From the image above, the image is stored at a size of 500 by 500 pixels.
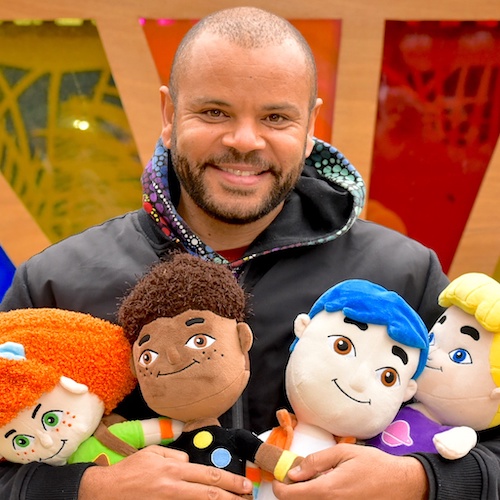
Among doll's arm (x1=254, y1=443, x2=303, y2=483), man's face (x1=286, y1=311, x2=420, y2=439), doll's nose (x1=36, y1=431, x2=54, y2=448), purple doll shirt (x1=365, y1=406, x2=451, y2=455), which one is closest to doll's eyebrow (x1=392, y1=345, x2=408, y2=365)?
man's face (x1=286, y1=311, x2=420, y2=439)

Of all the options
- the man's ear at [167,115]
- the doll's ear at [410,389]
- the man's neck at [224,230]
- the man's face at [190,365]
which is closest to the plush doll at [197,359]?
the man's face at [190,365]

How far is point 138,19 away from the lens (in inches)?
90.0

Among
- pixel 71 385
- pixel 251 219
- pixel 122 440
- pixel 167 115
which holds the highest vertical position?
pixel 167 115

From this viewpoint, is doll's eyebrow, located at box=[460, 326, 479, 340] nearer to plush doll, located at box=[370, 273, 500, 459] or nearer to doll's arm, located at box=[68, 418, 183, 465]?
plush doll, located at box=[370, 273, 500, 459]

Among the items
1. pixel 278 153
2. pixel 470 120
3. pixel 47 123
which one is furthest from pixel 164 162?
pixel 470 120

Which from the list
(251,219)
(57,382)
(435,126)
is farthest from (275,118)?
(435,126)

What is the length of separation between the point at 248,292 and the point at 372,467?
45 centimetres

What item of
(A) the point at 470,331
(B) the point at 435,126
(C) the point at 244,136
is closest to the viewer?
(A) the point at 470,331

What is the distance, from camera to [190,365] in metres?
1.08

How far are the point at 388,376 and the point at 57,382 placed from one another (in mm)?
512

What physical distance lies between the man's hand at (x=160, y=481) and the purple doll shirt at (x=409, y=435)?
0.24 m

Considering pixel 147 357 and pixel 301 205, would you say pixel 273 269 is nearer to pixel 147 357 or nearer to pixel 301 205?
pixel 301 205

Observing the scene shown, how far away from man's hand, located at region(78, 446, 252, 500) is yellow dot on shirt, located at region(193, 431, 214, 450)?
0.03 m

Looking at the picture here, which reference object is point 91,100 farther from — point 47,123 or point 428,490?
point 428,490
